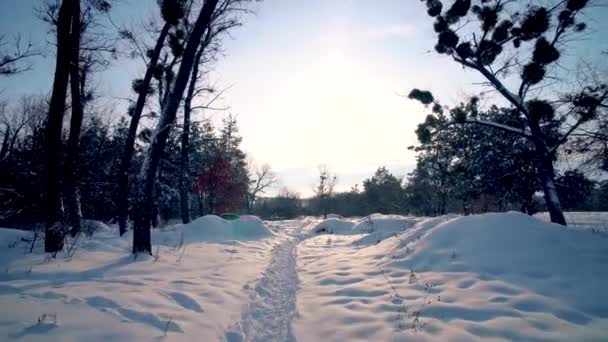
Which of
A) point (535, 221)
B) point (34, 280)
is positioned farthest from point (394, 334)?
point (34, 280)

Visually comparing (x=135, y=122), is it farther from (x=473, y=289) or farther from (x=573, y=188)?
(x=573, y=188)

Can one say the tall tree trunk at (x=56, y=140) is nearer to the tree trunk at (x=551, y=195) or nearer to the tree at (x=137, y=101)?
the tree at (x=137, y=101)

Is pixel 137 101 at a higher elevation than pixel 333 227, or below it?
higher

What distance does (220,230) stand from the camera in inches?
436

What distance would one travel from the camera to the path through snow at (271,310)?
11.6 ft

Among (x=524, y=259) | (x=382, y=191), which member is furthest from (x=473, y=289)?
(x=382, y=191)

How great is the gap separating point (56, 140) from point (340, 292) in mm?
6433

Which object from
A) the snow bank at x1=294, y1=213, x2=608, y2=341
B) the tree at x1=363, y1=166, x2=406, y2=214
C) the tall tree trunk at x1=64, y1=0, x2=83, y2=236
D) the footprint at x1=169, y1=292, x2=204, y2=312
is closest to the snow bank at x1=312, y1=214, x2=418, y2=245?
the snow bank at x1=294, y1=213, x2=608, y2=341

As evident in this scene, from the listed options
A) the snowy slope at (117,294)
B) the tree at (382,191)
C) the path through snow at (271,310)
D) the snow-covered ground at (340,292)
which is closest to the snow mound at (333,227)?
the snow-covered ground at (340,292)

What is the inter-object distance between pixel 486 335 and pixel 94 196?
24776mm

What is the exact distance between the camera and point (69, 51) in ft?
19.6

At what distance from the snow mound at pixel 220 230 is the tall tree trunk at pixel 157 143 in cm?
319

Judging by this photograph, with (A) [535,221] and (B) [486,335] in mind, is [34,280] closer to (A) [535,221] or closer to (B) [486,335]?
(B) [486,335]

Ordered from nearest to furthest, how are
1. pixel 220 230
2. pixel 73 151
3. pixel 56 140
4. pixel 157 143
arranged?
1. pixel 56 140
2. pixel 157 143
3. pixel 73 151
4. pixel 220 230
